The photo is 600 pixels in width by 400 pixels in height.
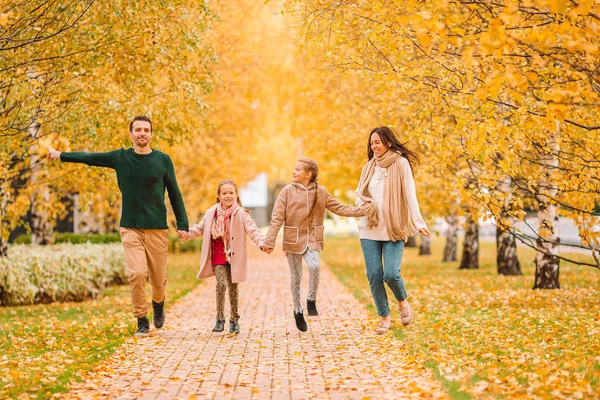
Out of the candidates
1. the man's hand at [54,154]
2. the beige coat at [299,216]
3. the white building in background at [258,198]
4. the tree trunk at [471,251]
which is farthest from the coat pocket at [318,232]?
the white building in background at [258,198]

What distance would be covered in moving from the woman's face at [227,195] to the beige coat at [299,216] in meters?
0.60

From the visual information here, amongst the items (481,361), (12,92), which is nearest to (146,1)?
(12,92)

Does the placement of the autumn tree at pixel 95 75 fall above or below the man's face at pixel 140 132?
above

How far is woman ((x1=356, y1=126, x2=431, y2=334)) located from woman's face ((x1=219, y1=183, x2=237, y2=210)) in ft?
4.70

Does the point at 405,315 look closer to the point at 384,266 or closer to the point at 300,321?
the point at 384,266

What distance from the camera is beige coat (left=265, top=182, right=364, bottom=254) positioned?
9227 mm

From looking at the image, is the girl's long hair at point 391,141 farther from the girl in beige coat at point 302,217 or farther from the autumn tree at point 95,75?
the autumn tree at point 95,75

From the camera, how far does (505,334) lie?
9109 millimetres

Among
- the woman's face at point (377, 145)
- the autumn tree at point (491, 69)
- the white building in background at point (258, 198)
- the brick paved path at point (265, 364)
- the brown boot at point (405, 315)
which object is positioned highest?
the white building in background at point (258, 198)

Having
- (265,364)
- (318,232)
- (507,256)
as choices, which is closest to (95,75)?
(318,232)

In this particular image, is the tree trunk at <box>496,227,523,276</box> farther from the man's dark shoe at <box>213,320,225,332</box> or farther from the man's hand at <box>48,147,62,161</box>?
the man's hand at <box>48,147,62,161</box>

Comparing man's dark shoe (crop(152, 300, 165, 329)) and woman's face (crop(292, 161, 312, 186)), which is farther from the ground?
woman's face (crop(292, 161, 312, 186))

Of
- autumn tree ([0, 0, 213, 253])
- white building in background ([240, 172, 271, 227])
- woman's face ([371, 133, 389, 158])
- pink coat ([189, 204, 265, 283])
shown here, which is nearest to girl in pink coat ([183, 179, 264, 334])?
pink coat ([189, 204, 265, 283])

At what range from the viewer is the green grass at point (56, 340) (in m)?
6.68
